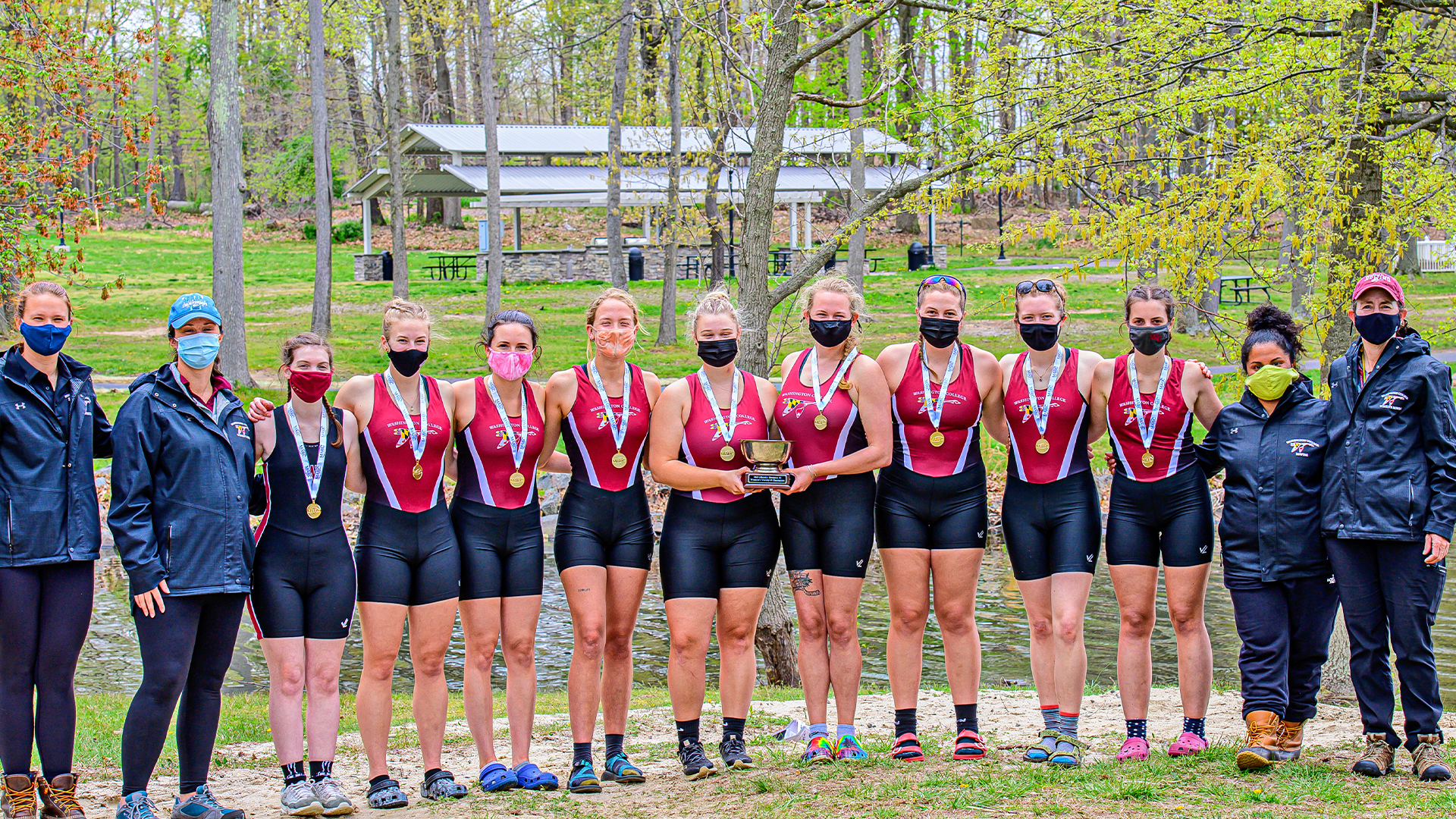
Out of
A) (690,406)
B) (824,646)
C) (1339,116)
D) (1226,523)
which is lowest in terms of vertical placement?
(824,646)

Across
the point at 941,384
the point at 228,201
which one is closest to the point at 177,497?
the point at 941,384

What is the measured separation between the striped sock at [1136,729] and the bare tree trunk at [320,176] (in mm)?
20226

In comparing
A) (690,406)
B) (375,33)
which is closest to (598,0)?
(375,33)

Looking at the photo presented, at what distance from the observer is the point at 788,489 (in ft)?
18.5

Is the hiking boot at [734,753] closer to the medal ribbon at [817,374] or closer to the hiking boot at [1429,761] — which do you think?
the medal ribbon at [817,374]

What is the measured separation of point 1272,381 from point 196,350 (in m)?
4.52

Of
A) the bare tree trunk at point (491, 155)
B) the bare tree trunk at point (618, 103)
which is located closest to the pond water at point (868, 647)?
the bare tree trunk at point (491, 155)

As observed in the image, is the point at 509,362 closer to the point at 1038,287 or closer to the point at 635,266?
the point at 1038,287

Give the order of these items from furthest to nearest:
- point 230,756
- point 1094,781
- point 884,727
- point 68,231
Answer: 1. point 68,231
2. point 884,727
3. point 230,756
4. point 1094,781

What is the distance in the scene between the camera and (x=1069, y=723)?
228 inches

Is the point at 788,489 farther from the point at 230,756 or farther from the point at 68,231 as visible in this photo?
the point at 68,231

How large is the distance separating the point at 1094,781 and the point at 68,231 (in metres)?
9.60

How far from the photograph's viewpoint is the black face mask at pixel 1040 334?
587 centimetres

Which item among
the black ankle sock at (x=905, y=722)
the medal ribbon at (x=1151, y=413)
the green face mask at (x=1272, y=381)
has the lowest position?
the black ankle sock at (x=905, y=722)
